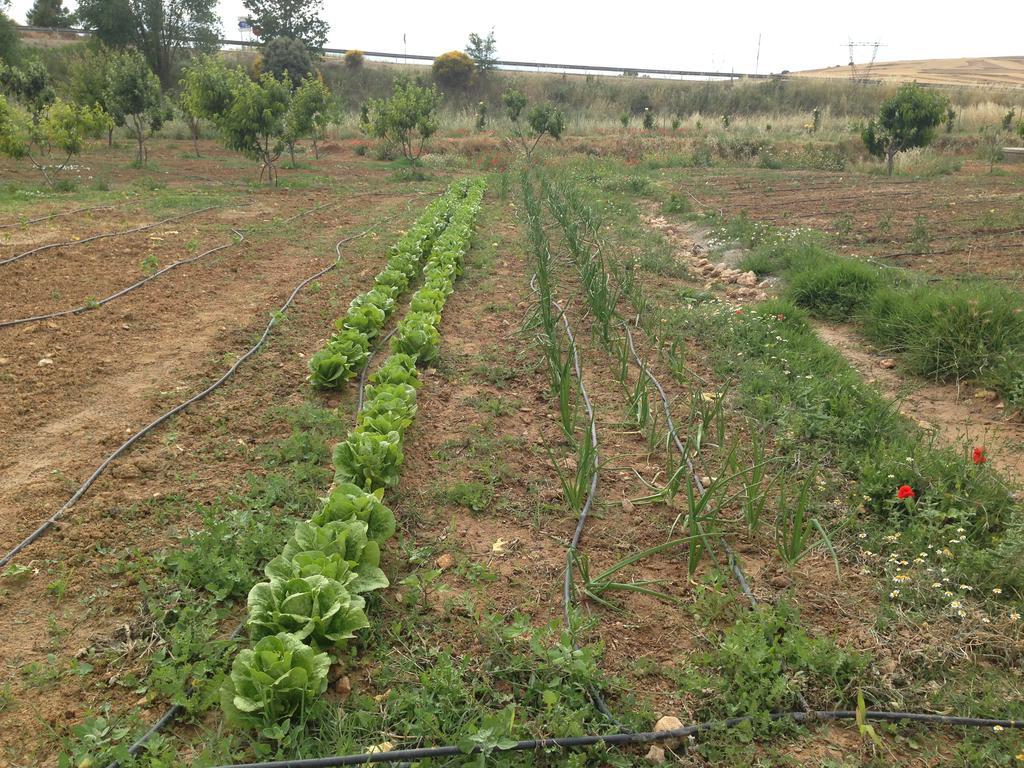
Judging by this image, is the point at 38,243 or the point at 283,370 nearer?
the point at 283,370

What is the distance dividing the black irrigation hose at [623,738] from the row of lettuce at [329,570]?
0.73ft

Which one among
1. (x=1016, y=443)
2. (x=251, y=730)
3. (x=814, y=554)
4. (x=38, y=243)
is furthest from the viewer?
(x=38, y=243)

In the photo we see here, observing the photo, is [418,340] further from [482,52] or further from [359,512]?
[482,52]

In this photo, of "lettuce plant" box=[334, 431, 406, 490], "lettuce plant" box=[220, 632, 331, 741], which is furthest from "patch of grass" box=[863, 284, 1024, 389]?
"lettuce plant" box=[220, 632, 331, 741]

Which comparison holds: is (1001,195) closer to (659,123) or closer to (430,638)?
(430,638)

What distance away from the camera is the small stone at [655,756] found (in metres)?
2.15

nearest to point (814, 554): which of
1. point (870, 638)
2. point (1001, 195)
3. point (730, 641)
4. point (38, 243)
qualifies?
point (870, 638)

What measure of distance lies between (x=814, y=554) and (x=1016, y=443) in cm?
183

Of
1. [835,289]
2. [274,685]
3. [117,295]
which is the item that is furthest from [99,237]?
[835,289]

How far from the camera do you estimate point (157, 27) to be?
3538 cm

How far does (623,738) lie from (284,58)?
38.4 meters

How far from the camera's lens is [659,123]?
33.4 metres

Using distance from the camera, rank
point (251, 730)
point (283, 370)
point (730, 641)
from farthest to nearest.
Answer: point (283, 370), point (730, 641), point (251, 730)

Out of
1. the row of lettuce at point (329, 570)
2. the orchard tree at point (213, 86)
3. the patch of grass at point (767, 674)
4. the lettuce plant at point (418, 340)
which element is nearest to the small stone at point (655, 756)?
the patch of grass at point (767, 674)
